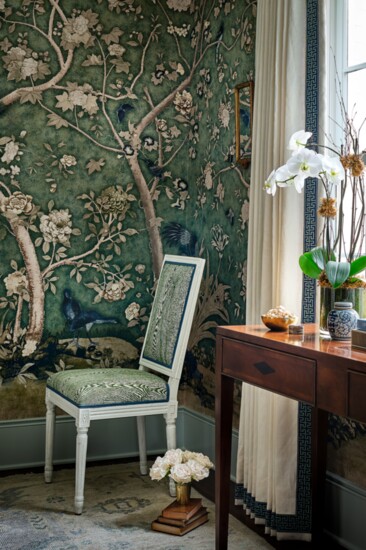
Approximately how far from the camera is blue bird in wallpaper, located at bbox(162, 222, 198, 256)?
4090 millimetres

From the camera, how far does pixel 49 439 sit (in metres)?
3.61

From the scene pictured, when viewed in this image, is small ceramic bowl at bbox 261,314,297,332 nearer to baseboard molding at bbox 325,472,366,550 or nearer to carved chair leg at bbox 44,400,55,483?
baseboard molding at bbox 325,472,366,550

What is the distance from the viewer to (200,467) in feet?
10.0

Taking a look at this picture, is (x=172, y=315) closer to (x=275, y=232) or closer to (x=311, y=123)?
(x=275, y=232)

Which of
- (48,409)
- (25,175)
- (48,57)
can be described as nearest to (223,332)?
(48,409)

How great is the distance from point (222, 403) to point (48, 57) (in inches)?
81.8

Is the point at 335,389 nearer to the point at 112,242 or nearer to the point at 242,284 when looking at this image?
the point at 242,284

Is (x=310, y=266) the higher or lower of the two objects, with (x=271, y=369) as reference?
higher

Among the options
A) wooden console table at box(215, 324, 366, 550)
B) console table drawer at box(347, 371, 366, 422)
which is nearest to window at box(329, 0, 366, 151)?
wooden console table at box(215, 324, 366, 550)

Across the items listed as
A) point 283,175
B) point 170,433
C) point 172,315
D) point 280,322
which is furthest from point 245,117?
point 170,433

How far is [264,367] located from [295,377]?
0.16 meters

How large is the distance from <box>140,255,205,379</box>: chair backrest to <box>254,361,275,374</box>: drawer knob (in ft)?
3.31

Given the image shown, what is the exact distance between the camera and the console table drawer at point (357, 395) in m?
1.99

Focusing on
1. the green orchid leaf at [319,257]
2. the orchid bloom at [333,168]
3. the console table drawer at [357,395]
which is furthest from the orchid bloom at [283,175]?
the console table drawer at [357,395]
